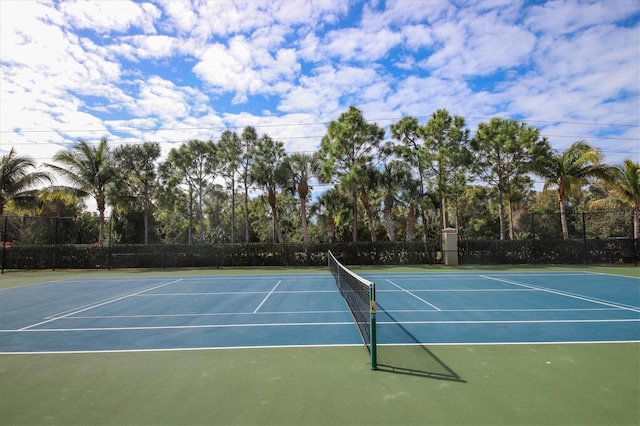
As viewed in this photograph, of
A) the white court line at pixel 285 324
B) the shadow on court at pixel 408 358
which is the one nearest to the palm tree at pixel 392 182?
the white court line at pixel 285 324

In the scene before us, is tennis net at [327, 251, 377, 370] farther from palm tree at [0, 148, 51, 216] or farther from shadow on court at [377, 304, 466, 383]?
palm tree at [0, 148, 51, 216]

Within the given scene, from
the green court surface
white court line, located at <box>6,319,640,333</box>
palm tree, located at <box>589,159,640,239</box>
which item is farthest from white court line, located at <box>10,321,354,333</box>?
palm tree, located at <box>589,159,640,239</box>

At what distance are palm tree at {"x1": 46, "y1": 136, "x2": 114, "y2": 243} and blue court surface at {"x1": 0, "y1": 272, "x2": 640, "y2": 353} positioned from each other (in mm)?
14412

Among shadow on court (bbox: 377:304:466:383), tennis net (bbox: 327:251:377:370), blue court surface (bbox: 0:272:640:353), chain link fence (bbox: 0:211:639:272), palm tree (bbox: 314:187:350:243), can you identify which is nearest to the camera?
shadow on court (bbox: 377:304:466:383)

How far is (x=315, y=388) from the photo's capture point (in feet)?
16.6

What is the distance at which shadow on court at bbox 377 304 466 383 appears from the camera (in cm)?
559

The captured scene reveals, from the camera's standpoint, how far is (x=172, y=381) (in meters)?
5.37

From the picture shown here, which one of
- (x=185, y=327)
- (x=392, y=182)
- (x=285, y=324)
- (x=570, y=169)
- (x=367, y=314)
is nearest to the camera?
(x=367, y=314)

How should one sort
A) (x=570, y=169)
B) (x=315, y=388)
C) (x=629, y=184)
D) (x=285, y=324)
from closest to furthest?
1. (x=315, y=388)
2. (x=285, y=324)
3. (x=629, y=184)
4. (x=570, y=169)

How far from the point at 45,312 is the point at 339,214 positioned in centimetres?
2265

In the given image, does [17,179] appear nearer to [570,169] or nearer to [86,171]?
[86,171]

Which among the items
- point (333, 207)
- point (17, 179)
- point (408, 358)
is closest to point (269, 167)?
point (333, 207)

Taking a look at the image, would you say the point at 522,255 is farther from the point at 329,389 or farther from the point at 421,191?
the point at 329,389

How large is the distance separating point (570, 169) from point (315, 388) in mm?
29251
